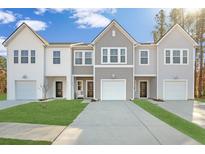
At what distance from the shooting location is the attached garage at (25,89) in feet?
82.0

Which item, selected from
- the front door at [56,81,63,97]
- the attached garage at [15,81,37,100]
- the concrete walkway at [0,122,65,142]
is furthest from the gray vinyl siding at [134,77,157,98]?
the concrete walkway at [0,122,65,142]

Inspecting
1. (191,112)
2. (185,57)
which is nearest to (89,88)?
(185,57)

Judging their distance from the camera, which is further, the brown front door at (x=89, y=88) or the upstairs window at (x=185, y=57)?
the brown front door at (x=89, y=88)

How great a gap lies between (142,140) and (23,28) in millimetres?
20354

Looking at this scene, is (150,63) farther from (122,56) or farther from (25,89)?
(25,89)

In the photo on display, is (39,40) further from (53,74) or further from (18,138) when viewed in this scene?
(18,138)

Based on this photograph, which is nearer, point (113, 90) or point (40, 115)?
point (40, 115)

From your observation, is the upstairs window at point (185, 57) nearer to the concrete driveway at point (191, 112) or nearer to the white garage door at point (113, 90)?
the white garage door at point (113, 90)

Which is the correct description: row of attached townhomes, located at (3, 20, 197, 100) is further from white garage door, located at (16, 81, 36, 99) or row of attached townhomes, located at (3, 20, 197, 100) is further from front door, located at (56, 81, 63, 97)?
front door, located at (56, 81, 63, 97)

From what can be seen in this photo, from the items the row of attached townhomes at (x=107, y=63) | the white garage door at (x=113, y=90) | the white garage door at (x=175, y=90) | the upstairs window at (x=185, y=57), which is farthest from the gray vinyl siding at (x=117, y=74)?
the upstairs window at (x=185, y=57)

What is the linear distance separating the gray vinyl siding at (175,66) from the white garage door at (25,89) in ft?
41.4

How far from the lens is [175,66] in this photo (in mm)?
24516

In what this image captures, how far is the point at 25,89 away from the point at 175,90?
15015 mm

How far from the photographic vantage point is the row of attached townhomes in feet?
78.8
